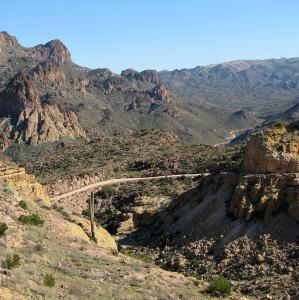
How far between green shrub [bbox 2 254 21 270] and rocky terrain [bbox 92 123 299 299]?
12.3 meters

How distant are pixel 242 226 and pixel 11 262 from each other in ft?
64.9

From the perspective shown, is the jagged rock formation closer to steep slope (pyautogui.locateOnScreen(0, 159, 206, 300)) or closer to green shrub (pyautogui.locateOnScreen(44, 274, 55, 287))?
steep slope (pyautogui.locateOnScreen(0, 159, 206, 300))

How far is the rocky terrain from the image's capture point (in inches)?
1133

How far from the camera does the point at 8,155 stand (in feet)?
479

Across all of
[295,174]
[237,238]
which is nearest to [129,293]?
[237,238]

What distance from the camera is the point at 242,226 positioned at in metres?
33.5

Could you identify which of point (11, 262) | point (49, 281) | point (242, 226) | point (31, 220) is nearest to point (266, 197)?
point (242, 226)

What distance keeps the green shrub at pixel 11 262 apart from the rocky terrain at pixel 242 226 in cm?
1233

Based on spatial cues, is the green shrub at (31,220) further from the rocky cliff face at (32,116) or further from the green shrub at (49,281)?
the rocky cliff face at (32,116)

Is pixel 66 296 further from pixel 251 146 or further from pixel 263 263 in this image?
pixel 251 146

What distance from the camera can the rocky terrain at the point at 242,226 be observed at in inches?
1133

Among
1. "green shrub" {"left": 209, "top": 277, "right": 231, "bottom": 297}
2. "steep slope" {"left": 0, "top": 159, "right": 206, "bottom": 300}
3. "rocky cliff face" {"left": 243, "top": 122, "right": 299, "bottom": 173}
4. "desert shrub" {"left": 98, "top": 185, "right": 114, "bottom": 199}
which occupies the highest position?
"rocky cliff face" {"left": 243, "top": 122, "right": 299, "bottom": 173}

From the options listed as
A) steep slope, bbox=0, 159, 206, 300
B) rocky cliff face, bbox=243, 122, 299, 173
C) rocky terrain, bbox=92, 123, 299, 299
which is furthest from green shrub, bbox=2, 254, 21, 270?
rocky cliff face, bbox=243, 122, 299, 173

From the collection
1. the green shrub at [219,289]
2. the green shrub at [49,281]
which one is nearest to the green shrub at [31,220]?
the green shrub at [49,281]
